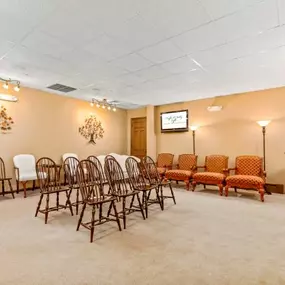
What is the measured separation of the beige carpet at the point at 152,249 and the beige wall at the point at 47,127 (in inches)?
90.8

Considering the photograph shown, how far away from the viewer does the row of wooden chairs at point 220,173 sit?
480 cm

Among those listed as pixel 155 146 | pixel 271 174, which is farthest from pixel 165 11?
pixel 155 146

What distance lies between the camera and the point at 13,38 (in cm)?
317

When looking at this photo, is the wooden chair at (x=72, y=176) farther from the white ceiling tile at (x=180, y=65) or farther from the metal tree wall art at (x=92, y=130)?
the metal tree wall art at (x=92, y=130)

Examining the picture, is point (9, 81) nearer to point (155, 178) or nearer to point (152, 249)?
point (155, 178)

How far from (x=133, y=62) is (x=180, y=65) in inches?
34.9

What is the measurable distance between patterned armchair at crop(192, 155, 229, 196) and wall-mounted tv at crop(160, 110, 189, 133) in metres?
1.48

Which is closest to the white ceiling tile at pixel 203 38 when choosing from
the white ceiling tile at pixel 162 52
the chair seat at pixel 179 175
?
the white ceiling tile at pixel 162 52

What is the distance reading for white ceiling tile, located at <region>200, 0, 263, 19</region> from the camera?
2384 mm

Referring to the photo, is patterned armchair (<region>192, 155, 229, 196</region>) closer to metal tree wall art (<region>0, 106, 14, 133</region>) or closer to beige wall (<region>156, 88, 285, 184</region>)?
beige wall (<region>156, 88, 285, 184</region>)

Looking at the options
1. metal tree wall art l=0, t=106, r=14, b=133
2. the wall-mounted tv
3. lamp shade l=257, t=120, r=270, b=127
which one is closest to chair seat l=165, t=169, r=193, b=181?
the wall-mounted tv

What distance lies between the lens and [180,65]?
4211 millimetres

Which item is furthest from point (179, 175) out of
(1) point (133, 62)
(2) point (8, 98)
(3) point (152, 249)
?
(2) point (8, 98)

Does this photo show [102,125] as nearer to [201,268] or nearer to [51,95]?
[51,95]
